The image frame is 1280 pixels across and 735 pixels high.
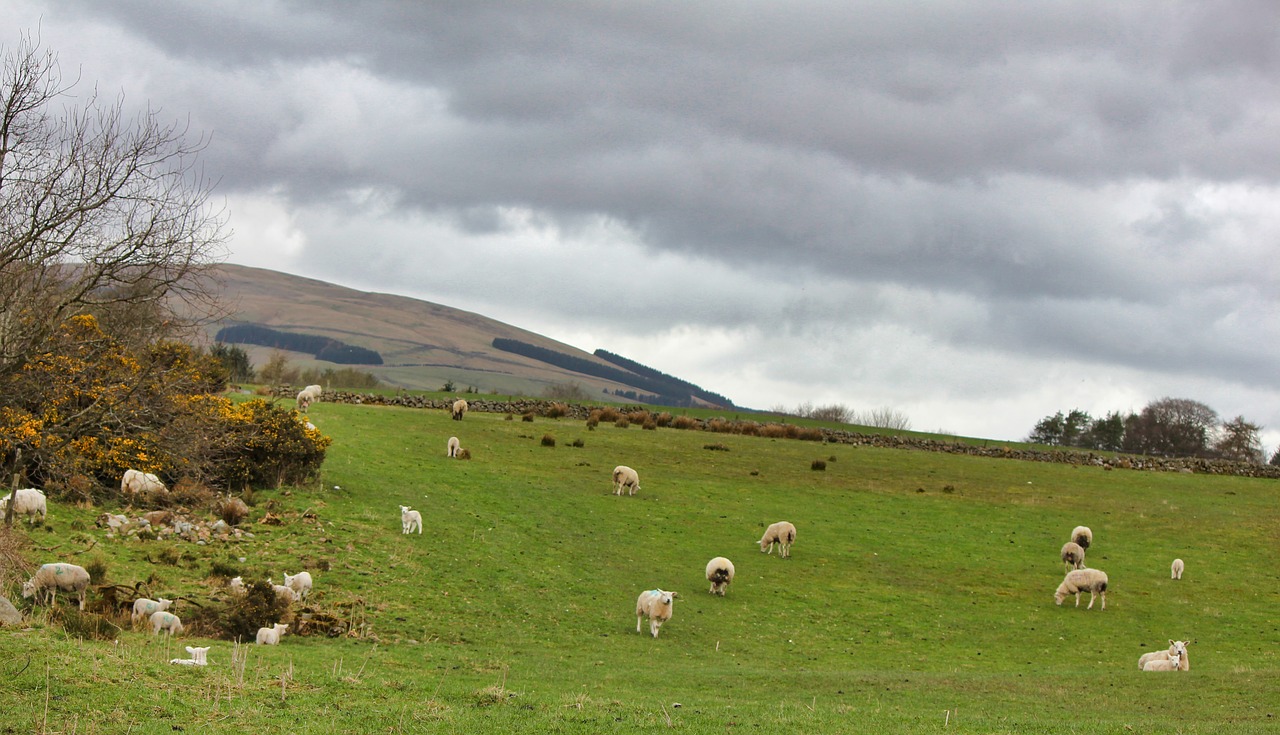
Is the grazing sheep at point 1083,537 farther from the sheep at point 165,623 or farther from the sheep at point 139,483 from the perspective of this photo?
the sheep at point 139,483

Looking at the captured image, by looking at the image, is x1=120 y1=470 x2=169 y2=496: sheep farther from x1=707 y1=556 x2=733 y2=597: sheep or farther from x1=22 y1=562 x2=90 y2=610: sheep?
x1=707 y1=556 x2=733 y2=597: sheep

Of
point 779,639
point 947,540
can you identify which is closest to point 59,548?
point 779,639

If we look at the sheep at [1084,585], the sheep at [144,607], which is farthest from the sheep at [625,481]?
the sheep at [144,607]

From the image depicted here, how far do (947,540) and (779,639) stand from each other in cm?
1714

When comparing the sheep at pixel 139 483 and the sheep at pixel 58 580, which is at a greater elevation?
the sheep at pixel 139 483

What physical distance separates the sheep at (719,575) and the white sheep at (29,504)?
17.1m

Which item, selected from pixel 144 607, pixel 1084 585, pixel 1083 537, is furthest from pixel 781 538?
pixel 144 607

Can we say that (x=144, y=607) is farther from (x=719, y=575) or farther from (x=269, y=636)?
(x=719, y=575)

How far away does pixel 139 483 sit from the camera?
2695cm

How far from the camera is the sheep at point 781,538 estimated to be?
33.7 meters

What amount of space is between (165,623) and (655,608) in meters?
10.5

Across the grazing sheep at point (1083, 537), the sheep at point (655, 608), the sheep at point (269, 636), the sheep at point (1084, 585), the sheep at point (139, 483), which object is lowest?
the sheep at point (269, 636)

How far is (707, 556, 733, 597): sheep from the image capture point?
27.7 meters

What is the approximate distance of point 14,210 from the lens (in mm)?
16297
